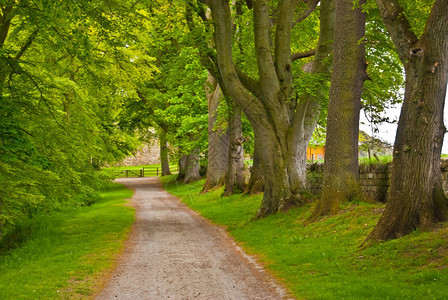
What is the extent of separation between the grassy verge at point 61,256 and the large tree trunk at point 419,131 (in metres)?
5.75

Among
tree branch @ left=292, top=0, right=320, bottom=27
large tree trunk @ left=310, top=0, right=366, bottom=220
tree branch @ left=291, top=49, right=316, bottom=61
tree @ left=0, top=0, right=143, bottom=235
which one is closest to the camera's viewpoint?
tree @ left=0, top=0, right=143, bottom=235

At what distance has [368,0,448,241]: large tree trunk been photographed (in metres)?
9.44

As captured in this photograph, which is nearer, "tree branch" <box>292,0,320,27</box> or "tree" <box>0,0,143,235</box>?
"tree" <box>0,0,143,235</box>

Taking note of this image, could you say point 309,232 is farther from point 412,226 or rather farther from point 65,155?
point 65,155

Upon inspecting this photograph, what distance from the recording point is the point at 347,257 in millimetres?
10094

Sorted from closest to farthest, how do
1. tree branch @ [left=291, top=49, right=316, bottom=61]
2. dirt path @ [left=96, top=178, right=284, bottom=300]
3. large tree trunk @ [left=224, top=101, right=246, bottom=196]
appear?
dirt path @ [left=96, top=178, right=284, bottom=300]
tree branch @ [left=291, top=49, right=316, bottom=61]
large tree trunk @ [left=224, top=101, right=246, bottom=196]

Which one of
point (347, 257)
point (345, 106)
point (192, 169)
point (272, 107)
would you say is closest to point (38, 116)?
point (272, 107)

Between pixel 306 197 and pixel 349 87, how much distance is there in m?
4.40

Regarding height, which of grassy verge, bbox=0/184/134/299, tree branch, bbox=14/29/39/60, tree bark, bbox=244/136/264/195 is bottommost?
grassy verge, bbox=0/184/134/299

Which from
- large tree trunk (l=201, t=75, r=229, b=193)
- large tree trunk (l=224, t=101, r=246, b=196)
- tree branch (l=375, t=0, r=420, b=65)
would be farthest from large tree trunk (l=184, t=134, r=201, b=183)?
tree branch (l=375, t=0, r=420, b=65)

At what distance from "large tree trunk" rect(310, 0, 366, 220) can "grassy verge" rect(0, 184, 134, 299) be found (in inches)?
235

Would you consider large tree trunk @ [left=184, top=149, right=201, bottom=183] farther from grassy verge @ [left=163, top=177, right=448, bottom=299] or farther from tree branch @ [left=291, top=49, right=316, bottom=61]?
grassy verge @ [left=163, top=177, right=448, bottom=299]

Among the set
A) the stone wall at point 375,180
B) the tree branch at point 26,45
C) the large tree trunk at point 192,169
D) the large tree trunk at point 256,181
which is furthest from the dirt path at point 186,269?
the large tree trunk at point 192,169

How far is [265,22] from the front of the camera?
17.4m
